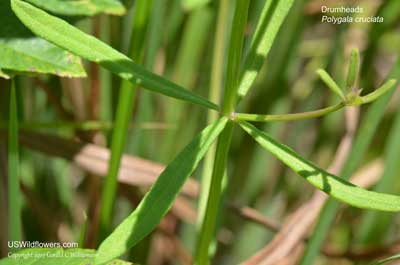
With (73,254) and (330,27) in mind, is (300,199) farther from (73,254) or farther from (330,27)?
(73,254)

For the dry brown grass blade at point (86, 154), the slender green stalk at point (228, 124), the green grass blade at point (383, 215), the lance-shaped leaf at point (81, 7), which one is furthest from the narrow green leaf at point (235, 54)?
the green grass blade at point (383, 215)

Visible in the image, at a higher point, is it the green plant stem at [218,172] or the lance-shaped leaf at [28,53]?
the lance-shaped leaf at [28,53]

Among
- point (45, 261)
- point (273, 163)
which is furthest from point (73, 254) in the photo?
point (273, 163)

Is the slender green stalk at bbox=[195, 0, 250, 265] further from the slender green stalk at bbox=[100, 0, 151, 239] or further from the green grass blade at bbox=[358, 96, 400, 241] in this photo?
the green grass blade at bbox=[358, 96, 400, 241]

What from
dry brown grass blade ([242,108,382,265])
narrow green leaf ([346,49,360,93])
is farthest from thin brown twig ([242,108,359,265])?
narrow green leaf ([346,49,360,93])

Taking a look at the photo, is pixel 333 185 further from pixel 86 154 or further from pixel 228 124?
pixel 86 154

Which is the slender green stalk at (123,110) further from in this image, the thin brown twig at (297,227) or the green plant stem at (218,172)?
the thin brown twig at (297,227)
